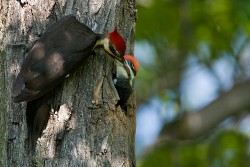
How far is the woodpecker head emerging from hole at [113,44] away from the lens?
452cm

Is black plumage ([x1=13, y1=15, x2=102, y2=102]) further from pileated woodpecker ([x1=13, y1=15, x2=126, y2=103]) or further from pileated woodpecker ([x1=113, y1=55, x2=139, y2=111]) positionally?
pileated woodpecker ([x1=113, y1=55, x2=139, y2=111])

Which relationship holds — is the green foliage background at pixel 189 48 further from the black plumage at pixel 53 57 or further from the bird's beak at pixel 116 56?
the black plumage at pixel 53 57

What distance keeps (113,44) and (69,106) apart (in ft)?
1.61

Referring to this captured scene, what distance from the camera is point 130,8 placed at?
489 cm

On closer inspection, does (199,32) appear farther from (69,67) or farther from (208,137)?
(69,67)

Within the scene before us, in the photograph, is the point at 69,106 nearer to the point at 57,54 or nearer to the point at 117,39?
the point at 57,54

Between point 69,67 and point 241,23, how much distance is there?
482 centimetres

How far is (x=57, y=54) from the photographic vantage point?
443 cm

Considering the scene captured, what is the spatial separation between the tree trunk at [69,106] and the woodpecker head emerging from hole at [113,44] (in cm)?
7

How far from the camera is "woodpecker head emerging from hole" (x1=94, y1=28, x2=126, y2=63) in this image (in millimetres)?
4520

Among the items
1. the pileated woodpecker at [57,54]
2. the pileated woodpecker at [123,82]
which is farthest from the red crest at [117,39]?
the pileated woodpecker at [123,82]

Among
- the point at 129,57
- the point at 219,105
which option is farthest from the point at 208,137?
the point at 129,57

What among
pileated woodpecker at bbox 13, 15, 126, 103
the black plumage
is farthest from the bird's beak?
the black plumage

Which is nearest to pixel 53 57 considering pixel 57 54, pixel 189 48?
pixel 57 54
